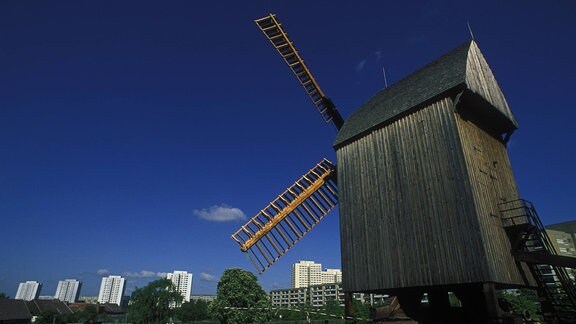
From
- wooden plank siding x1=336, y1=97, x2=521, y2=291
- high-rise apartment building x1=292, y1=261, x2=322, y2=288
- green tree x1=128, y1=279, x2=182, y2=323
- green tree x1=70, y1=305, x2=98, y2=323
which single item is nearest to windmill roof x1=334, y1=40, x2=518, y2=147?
wooden plank siding x1=336, y1=97, x2=521, y2=291

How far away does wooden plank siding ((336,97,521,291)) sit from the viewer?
9.48 metres

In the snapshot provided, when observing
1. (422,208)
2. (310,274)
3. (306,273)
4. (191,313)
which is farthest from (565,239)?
(306,273)

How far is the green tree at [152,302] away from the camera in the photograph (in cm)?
4831

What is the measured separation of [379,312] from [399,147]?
6105 millimetres

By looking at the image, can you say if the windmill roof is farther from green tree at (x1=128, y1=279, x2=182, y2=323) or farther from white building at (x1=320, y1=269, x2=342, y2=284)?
white building at (x1=320, y1=269, x2=342, y2=284)

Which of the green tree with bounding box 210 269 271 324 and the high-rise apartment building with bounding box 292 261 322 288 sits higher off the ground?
the high-rise apartment building with bounding box 292 261 322 288

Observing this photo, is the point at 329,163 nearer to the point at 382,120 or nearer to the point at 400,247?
the point at 382,120

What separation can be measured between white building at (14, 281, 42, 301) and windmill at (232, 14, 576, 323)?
9695 inches

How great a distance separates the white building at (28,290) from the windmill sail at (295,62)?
9581 inches

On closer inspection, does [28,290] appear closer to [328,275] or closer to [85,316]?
[85,316]

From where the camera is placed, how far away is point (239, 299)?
40125mm

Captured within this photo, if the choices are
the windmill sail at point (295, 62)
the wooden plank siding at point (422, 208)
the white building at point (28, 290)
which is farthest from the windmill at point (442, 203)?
the white building at point (28, 290)

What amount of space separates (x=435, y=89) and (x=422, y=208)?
416 centimetres

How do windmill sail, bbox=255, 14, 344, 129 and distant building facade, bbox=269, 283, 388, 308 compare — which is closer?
windmill sail, bbox=255, 14, 344, 129
